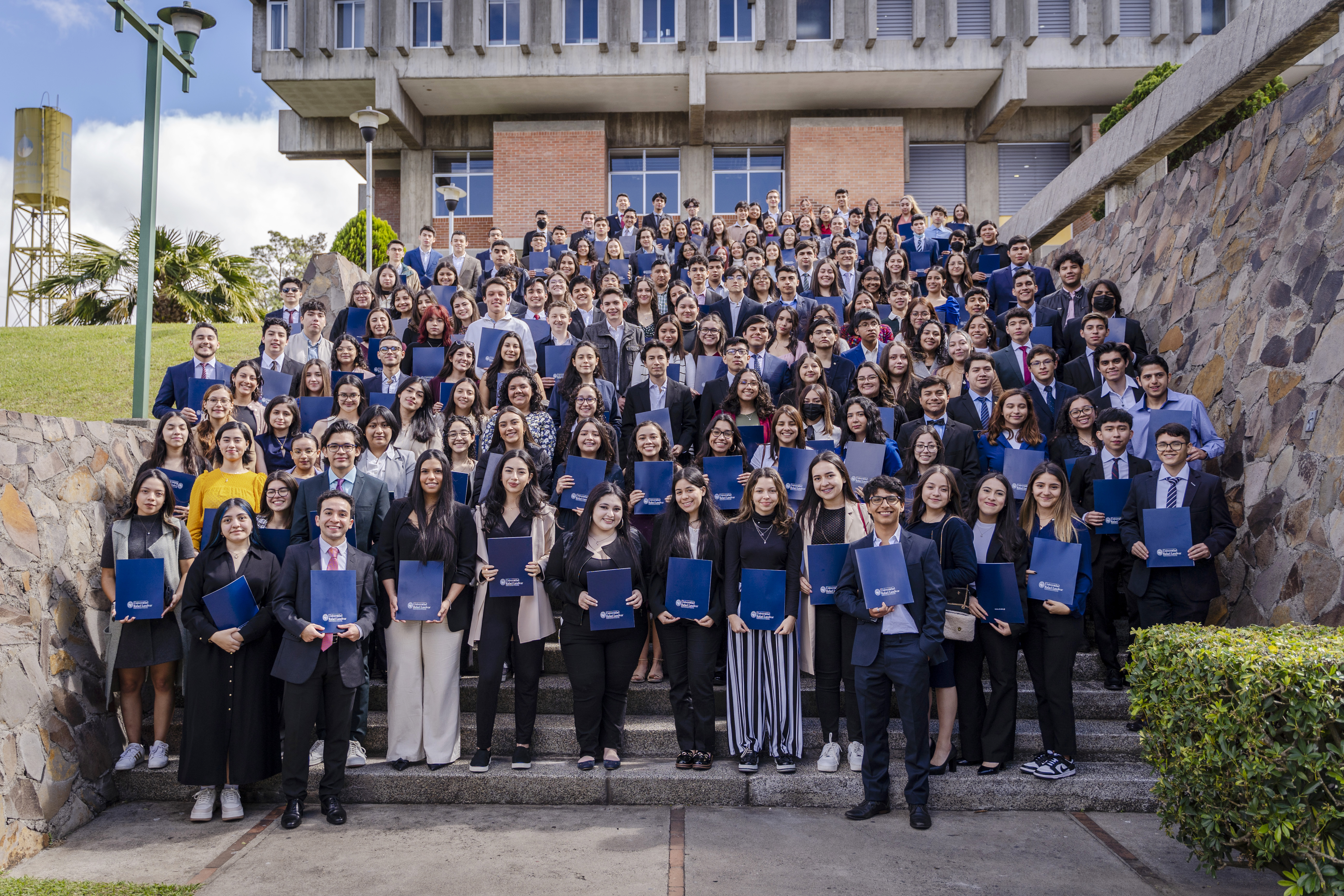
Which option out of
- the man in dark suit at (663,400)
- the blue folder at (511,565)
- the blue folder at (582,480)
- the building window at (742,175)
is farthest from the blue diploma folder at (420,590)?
the building window at (742,175)

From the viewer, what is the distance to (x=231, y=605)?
562 centimetres

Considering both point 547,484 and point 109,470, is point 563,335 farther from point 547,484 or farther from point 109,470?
point 109,470

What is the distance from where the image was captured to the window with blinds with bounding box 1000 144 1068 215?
82.9 feet

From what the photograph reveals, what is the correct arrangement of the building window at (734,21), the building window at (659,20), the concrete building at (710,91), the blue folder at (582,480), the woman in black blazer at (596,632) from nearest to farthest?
Answer: the woman in black blazer at (596,632) → the blue folder at (582,480) → the concrete building at (710,91) → the building window at (734,21) → the building window at (659,20)

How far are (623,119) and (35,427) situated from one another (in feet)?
71.6

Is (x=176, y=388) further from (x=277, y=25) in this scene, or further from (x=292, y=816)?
(x=277, y=25)

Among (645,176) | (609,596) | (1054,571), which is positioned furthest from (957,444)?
(645,176)

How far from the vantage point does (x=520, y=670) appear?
610 centimetres

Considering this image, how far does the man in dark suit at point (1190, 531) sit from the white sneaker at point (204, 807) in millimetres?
6258

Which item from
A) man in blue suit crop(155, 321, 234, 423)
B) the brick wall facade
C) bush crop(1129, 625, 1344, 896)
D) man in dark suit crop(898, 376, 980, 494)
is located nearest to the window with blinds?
the brick wall facade

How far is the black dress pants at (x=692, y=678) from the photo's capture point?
6.02 metres

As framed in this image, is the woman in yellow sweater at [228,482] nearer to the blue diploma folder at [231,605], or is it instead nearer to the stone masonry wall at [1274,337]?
the blue diploma folder at [231,605]

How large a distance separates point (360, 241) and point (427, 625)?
18.2 metres

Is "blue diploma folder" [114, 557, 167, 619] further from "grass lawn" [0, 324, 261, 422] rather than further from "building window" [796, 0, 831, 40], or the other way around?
"building window" [796, 0, 831, 40]
